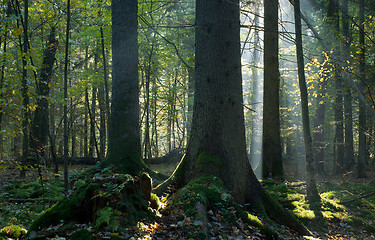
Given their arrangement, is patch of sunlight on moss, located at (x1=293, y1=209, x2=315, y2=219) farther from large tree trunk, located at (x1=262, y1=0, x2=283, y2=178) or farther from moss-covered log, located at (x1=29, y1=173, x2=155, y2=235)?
moss-covered log, located at (x1=29, y1=173, x2=155, y2=235)

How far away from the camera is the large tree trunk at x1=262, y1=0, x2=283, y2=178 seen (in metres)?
10.3

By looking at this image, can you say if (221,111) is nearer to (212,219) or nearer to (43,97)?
(212,219)

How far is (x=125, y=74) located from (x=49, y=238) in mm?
4859

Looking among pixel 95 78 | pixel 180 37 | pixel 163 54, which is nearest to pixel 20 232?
pixel 95 78

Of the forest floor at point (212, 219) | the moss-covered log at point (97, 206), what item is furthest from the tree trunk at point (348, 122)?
the moss-covered log at point (97, 206)

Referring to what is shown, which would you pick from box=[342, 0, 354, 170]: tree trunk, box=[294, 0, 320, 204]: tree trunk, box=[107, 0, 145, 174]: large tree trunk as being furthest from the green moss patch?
box=[342, 0, 354, 170]: tree trunk

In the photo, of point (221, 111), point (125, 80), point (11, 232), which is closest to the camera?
point (11, 232)

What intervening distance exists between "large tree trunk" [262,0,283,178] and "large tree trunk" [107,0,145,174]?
5.40 meters

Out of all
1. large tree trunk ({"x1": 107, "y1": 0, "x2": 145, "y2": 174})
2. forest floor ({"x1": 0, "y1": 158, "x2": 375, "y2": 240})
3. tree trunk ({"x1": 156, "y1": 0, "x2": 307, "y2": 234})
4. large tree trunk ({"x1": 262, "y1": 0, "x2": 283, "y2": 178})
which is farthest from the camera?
large tree trunk ({"x1": 262, "y1": 0, "x2": 283, "y2": 178})

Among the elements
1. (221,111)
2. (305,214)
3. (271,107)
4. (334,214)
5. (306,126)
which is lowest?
(334,214)

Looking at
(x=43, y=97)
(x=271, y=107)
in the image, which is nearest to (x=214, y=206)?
(x=43, y=97)

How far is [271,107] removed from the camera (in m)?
10.4

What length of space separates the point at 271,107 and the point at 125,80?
232 inches

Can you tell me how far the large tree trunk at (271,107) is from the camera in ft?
33.7
